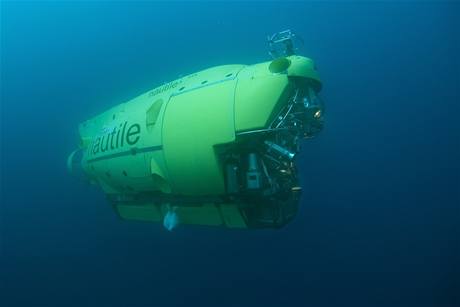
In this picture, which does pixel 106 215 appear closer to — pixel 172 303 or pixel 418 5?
pixel 172 303

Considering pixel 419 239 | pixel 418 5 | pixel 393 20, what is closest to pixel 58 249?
pixel 419 239

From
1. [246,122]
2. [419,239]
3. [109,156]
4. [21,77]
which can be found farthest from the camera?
[419,239]

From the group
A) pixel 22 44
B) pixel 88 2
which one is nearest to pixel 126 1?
pixel 88 2

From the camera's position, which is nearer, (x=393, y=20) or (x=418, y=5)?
(x=393, y=20)

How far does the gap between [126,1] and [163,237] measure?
8604 mm

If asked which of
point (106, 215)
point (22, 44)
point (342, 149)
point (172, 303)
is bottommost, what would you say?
point (172, 303)

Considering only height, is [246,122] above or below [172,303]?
above

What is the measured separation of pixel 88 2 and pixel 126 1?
134 cm

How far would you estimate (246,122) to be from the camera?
11.1 feet

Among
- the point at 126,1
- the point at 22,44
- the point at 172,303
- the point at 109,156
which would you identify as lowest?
the point at 172,303

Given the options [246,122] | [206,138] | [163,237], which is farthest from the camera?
[163,237]

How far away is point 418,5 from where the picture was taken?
17469 millimetres

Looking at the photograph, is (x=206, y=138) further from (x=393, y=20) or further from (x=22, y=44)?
(x=393, y=20)

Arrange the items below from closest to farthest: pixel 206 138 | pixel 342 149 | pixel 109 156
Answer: pixel 206 138 < pixel 109 156 < pixel 342 149
